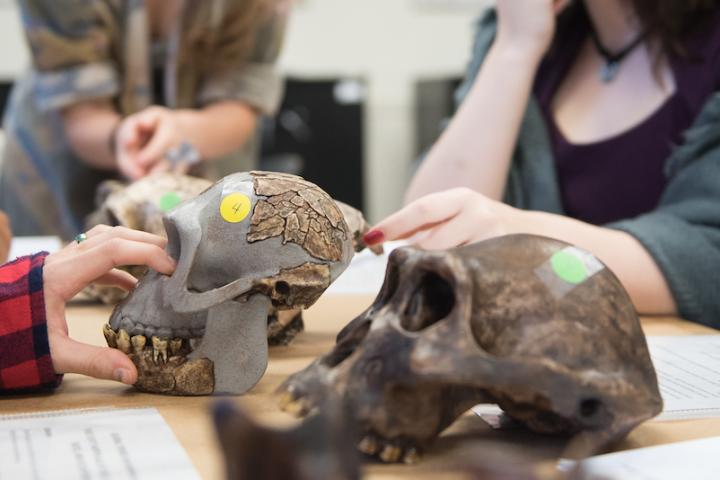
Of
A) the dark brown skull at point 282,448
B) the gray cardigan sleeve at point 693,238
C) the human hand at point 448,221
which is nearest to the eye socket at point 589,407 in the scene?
the dark brown skull at point 282,448

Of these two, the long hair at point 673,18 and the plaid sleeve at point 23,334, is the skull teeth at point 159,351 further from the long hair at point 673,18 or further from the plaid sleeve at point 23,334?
the long hair at point 673,18

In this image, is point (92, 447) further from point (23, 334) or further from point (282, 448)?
point (282, 448)

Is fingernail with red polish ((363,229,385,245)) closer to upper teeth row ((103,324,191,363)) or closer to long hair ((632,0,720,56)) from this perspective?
upper teeth row ((103,324,191,363))

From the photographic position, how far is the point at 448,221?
3.72ft

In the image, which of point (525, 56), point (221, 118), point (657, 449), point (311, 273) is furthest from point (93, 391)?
point (221, 118)

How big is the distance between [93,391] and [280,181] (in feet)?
0.95

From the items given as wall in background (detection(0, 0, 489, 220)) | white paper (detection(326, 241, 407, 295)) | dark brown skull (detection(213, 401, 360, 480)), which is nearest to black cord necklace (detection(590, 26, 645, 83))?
white paper (detection(326, 241, 407, 295))

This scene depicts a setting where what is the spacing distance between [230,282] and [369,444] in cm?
26

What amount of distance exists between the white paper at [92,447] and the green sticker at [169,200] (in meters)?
0.50

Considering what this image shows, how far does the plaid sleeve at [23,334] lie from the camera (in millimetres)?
868

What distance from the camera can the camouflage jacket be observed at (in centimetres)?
197

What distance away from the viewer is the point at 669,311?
131 cm

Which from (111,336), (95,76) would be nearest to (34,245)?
(95,76)

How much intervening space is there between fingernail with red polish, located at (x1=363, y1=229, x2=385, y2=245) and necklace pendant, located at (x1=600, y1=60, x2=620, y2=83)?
2.64ft
